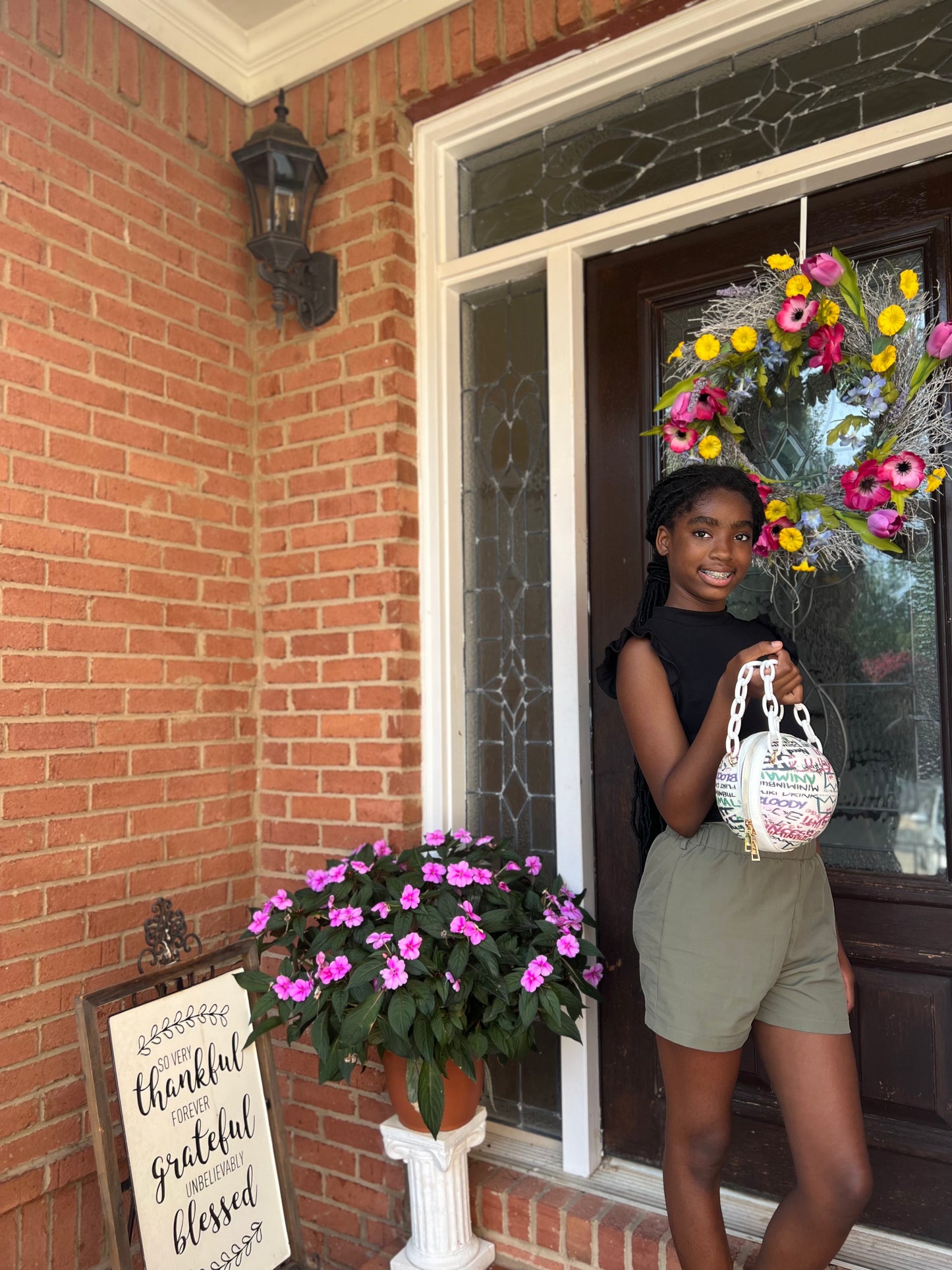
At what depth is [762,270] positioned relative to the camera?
2299 millimetres

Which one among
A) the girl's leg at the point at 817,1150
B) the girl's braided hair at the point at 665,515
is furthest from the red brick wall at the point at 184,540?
the girl's leg at the point at 817,1150

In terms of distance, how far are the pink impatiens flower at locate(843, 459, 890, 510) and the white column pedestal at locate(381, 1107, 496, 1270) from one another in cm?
164

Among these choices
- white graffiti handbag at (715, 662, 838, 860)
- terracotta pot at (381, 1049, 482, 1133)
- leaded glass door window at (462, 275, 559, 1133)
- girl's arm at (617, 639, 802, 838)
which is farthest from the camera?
leaded glass door window at (462, 275, 559, 1133)

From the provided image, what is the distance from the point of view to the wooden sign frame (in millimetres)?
1918

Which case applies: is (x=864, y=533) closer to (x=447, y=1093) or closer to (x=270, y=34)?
(x=447, y=1093)

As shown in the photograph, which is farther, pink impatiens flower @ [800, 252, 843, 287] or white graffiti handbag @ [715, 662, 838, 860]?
pink impatiens flower @ [800, 252, 843, 287]

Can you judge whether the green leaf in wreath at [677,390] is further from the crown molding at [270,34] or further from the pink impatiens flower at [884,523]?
the crown molding at [270,34]

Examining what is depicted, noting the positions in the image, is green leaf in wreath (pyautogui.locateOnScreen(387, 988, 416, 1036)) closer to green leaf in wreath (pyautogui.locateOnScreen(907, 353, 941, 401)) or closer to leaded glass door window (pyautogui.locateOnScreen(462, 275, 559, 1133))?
leaded glass door window (pyautogui.locateOnScreen(462, 275, 559, 1133))

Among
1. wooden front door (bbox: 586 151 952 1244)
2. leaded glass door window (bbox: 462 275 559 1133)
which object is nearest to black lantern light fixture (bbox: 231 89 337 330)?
leaded glass door window (bbox: 462 275 559 1133)

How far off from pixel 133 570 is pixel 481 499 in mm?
979

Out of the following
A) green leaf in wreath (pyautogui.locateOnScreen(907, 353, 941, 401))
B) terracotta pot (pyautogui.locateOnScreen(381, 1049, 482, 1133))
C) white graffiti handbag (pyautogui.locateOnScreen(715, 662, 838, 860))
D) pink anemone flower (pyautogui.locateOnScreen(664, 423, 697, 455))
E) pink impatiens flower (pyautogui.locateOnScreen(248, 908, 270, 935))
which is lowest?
terracotta pot (pyautogui.locateOnScreen(381, 1049, 482, 1133))

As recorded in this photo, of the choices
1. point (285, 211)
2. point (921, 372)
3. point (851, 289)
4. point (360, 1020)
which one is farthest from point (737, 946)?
point (285, 211)

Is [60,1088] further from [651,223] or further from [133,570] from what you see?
[651,223]

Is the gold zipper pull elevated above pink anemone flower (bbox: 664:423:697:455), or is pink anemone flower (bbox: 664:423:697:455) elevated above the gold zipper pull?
pink anemone flower (bbox: 664:423:697:455)
